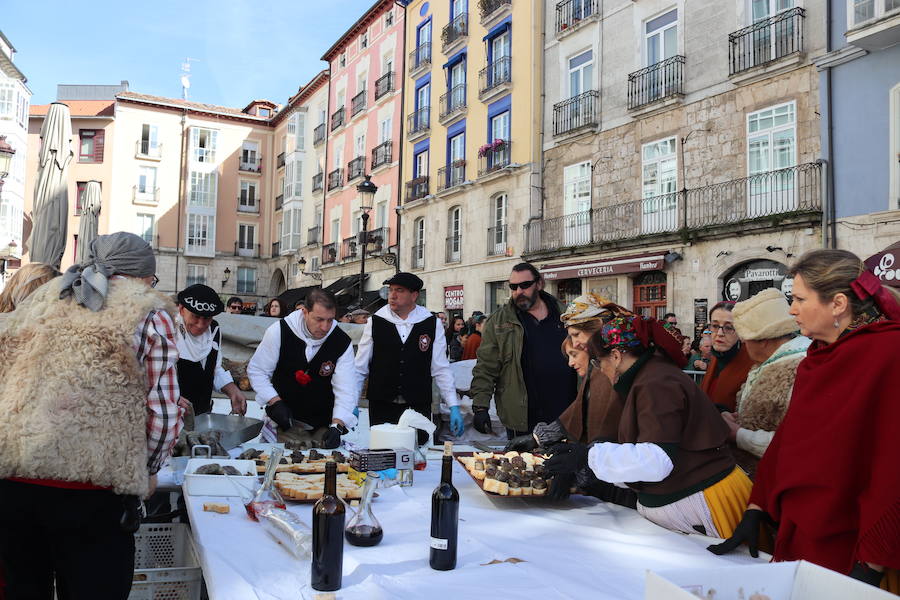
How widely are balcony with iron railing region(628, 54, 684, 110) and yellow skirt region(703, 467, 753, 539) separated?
14.3 m

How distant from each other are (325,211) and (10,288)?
3001cm

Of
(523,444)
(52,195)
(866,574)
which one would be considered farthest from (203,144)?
(866,574)

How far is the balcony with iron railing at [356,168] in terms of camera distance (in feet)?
94.8

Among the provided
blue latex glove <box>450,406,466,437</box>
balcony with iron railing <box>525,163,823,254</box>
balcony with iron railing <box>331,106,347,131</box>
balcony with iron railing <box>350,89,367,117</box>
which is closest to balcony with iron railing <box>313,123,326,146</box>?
balcony with iron railing <box>331,106,347,131</box>

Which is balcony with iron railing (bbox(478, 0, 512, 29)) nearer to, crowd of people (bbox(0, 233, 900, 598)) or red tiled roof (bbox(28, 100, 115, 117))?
crowd of people (bbox(0, 233, 900, 598))

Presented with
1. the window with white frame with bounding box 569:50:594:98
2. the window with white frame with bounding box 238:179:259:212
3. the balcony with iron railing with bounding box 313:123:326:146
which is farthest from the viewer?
the window with white frame with bounding box 238:179:259:212

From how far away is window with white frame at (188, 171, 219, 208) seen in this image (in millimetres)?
39562

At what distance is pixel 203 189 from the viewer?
39812mm

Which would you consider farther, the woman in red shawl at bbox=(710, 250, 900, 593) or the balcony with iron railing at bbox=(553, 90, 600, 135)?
the balcony with iron railing at bbox=(553, 90, 600, 135)

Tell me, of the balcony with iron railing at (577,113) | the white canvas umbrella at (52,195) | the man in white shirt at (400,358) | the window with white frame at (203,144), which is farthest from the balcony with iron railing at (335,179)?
the man in white shirt at (400,358)

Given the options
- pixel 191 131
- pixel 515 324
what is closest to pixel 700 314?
pixel 515 324

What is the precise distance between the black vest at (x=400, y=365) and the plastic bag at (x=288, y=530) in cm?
249

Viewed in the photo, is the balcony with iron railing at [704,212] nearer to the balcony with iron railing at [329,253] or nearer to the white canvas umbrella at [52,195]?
the white canvas umbrella at [52,195]

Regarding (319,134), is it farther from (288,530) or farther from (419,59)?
(288,530)
